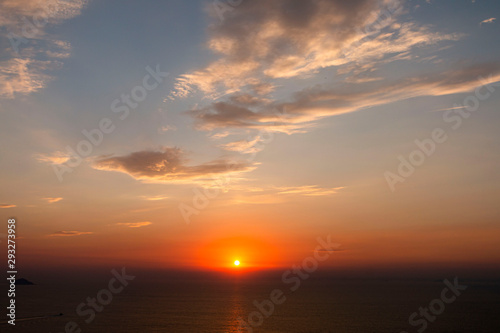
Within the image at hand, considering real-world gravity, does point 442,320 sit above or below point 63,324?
below

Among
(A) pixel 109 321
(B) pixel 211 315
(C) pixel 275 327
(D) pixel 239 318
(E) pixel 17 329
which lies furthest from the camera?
(B) pixel 211 315

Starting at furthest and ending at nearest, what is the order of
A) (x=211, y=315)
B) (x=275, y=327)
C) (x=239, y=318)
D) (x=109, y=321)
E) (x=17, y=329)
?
(x=211, y=315) < (x=239, y=318) < (x=109, y=321) < (x=275, y=327) < (x=17, y=329)

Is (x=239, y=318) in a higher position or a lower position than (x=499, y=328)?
higher

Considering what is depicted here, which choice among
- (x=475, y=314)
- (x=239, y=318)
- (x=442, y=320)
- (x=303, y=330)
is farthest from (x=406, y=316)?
(x=239, y=318)

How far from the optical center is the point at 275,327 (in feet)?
314

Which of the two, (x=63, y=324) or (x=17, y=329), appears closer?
(x=17, y=329)

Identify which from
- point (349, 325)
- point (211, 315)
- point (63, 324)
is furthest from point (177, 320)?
point (349, 325)

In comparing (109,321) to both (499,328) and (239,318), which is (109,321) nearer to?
(239,318)

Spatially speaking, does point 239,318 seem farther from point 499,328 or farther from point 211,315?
point 499,328

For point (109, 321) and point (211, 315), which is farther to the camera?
point (211, 315)

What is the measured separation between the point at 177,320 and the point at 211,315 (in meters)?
17.1

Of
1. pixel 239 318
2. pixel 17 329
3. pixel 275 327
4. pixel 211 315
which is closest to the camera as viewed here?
pixel 17 329

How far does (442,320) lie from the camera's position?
10606 cm

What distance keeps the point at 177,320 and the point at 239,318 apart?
2014cm
